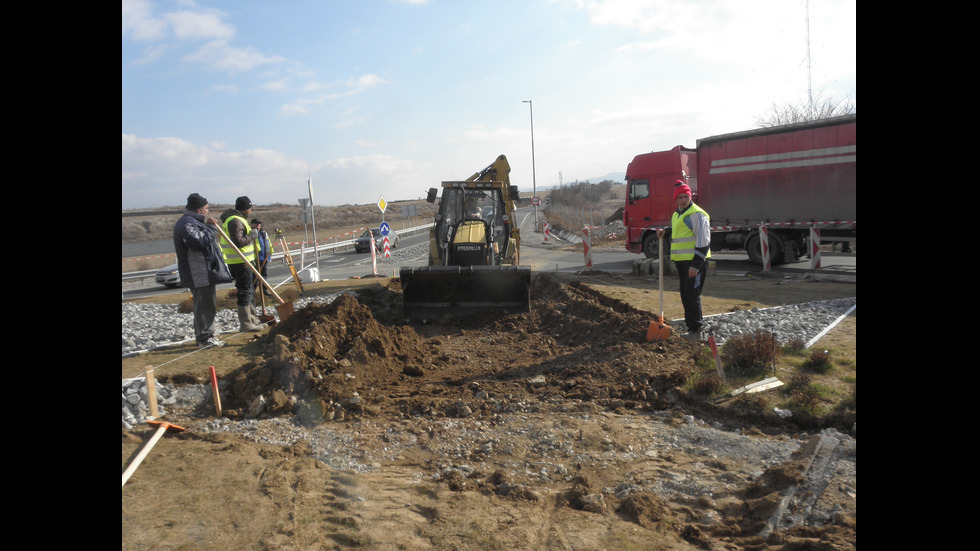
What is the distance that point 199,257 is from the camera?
7500mm

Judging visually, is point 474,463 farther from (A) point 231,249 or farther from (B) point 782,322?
(A) point 231,249

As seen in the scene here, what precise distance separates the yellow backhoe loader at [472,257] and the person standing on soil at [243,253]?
243 centimetres

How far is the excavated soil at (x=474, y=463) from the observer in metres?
3.28

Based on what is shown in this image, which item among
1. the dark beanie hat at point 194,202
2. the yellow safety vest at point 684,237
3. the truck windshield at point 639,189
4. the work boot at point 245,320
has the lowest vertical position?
the work boot at point 245,320

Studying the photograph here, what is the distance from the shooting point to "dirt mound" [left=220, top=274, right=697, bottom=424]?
562 cm

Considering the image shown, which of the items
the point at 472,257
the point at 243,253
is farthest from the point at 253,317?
the point at 472,257

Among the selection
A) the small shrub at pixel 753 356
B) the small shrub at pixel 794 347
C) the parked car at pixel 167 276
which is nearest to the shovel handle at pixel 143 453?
the small shrub at pixel 753 356

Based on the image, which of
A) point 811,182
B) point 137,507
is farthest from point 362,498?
point 811,182

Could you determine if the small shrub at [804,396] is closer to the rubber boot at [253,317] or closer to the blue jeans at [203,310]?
the blue jeans at [203,310]

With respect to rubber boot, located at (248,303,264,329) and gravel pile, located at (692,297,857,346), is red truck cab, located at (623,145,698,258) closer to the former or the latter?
gravel pile, located at (692,297,857,346)

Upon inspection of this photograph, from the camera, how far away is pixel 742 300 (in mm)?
10523

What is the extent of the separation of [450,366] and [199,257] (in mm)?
3545

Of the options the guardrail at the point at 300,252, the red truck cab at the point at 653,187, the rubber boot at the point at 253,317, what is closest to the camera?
the rubber boot at the point at 253,317
